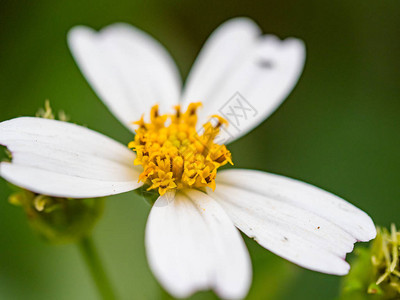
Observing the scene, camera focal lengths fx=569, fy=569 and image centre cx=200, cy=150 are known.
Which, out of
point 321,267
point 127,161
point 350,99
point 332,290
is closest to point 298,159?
point 350,99

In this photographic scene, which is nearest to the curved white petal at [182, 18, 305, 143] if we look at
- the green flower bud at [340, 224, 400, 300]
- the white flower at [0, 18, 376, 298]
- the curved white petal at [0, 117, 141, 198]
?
the white flower at [0, 18, 376, 298]

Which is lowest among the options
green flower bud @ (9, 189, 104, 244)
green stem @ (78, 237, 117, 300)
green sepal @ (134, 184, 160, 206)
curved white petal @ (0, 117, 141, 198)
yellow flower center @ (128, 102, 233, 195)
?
green stem @ (78, 237, 117, 300)

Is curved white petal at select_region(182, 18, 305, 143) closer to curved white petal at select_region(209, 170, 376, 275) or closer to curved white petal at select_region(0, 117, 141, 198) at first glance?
curved white petal at select_region(209, 170, 376, 275)

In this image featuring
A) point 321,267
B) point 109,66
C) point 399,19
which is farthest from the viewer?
point 399,19

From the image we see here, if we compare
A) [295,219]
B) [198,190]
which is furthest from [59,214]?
[295,219]

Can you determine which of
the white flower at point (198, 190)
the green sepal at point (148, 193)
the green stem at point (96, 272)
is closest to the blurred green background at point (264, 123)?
the green stem at point (96, 272)

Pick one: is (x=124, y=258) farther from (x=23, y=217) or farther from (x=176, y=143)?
(x=176, y=143)
